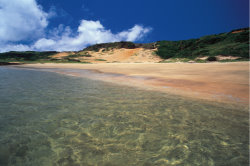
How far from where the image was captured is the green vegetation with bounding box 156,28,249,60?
24828 millimetres

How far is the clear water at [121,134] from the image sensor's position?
207 centimetres

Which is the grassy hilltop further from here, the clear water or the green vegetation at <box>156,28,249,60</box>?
the clear water

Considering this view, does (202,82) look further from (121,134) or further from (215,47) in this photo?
(215,47)

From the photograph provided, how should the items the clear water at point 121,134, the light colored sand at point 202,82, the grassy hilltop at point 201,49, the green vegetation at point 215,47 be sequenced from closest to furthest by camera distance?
the clear water at point 121,134, the light colored sand at point 202,82, the grassy hilltop at point 201,49, the green vegetation at point 215,47

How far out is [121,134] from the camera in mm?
2730

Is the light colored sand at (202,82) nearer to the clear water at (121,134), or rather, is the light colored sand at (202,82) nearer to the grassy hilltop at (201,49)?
the clear water at (121,134)

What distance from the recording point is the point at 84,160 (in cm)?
203

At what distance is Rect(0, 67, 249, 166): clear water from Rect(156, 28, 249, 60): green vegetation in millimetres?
26291

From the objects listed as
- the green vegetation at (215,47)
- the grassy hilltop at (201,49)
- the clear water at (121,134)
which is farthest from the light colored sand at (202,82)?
the green vegetation at (215,47)

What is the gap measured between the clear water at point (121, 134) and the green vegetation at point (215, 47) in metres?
26.3

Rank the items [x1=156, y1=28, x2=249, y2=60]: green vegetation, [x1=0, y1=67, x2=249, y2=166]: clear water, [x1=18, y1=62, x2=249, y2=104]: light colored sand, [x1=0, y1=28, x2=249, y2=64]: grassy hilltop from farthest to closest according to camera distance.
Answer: [x1=156, y1=28, x2=249, y2=60]: green vegetation → [x1=0, y1=28, x2=249, y2=64]: grassy hilltop → [x1=18, y1=62, x2=249, y2=104]: light colored sand → [x1=0, y1=67, x2=249, y2=166]: clear water

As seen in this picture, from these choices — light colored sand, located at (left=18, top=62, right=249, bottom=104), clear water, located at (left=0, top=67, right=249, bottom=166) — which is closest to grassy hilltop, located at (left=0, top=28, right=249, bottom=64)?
light colored sand, located at (left=18, top=62, right=249, bottom=104)

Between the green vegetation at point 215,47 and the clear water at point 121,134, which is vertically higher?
the green vegetation at point 215,47

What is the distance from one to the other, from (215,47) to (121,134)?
35944 millimetres
